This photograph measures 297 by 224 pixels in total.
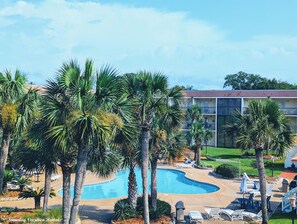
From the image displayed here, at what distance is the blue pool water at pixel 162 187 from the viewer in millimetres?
31627

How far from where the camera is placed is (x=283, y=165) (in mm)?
43938

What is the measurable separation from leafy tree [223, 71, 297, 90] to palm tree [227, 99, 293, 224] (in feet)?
253

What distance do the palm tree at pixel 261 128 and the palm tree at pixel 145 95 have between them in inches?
181

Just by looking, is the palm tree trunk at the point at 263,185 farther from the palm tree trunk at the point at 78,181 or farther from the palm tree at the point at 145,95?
Result: the palm tree trunk at the point at 78,181

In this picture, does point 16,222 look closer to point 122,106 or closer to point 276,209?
point 122,106

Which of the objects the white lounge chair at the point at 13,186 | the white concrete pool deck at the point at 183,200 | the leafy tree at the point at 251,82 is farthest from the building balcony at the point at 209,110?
the white lounge chair at the point at 13,186

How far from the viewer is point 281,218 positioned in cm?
2133

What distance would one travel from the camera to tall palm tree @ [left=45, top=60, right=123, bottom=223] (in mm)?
12336

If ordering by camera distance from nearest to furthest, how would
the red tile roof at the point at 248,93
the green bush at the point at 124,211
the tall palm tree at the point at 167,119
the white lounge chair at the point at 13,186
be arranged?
1. the tall palm tree at the point at 167,119
2. the green bush at the point at 124,211
3. the white lounge chair at the point at 13,186
4. the red tile roof at the point at 248,93

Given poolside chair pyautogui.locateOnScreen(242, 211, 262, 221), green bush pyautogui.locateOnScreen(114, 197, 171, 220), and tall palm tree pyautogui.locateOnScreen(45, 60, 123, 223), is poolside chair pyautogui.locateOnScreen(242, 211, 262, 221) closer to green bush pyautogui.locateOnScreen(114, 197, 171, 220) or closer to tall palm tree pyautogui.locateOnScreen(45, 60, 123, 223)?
green bush pyautogui.locateOnScreen(114, 197, 171, 220)

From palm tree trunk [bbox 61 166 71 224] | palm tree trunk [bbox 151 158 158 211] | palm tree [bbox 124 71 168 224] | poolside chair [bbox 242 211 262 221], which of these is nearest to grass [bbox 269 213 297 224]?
poolside chair [bbox 242 211 262 221]

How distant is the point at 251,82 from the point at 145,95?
316ft

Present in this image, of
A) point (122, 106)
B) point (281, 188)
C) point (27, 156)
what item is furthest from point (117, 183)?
point (122, 106)

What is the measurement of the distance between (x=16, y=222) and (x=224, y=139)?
47.6 meters
